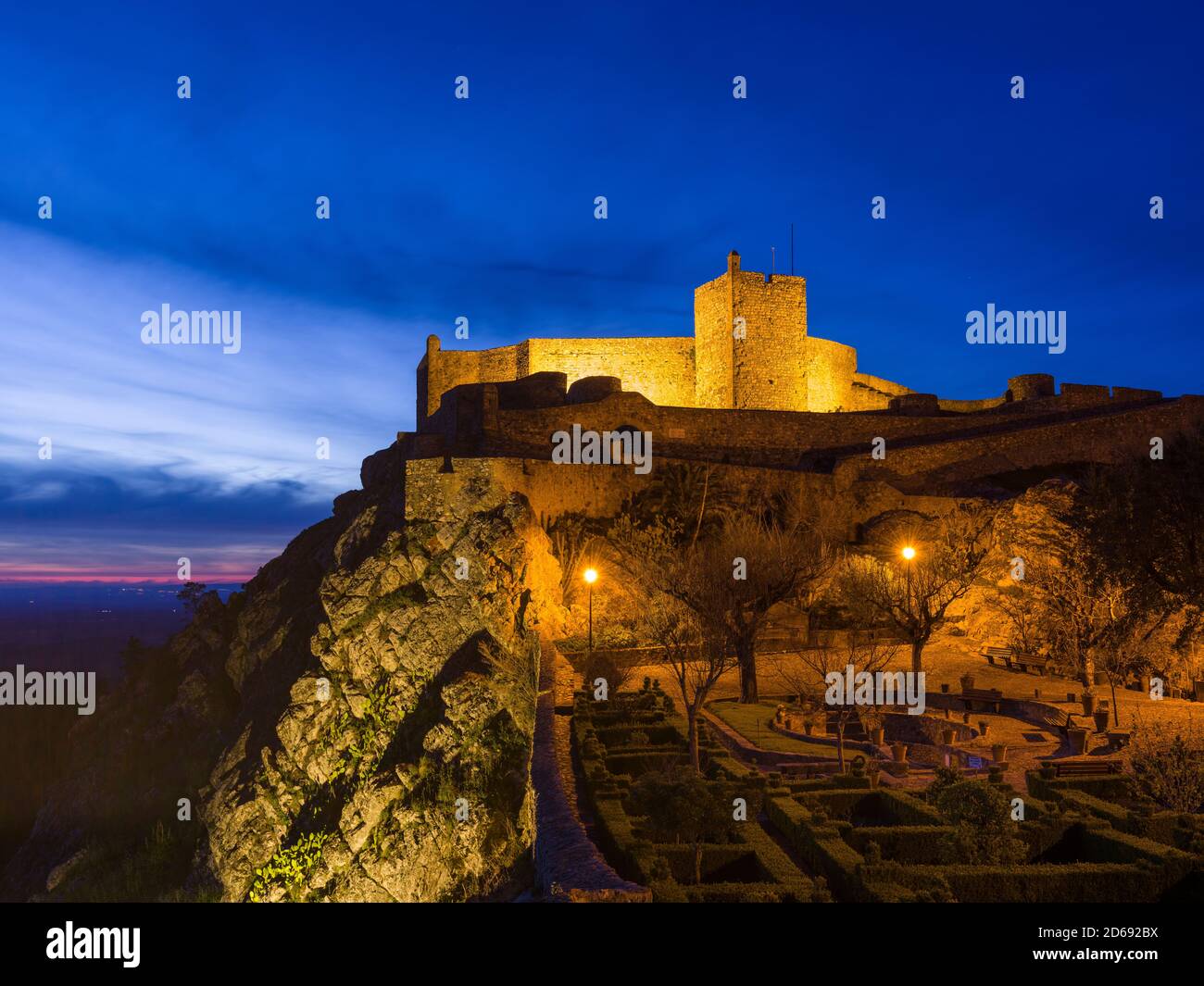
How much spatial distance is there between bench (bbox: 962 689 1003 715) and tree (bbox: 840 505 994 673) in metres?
1.45

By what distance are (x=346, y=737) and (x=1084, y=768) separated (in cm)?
1838

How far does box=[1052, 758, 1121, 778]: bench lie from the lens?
17.1 meters

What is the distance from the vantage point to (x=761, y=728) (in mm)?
21938

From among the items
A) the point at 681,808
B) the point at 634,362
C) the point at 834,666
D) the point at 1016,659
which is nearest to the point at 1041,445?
the point at 1016,659

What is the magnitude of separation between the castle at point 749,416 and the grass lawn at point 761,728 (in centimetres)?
957

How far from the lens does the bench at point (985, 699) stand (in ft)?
76.4

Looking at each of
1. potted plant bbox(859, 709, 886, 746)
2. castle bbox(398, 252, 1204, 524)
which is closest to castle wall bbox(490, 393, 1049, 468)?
castle bbox(398, 252, 1204, 524)

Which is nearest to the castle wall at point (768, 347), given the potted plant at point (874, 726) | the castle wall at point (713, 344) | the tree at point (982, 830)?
the castle wall at point (713, 344)

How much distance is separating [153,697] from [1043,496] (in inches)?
1415

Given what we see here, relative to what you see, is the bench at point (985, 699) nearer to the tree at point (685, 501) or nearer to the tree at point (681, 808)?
the tree at point (685, 501)

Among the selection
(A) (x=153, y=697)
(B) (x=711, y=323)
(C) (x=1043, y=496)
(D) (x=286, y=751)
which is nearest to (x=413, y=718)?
(D) (x=286, y=751)

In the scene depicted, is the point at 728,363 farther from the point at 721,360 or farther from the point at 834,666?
the point at 834,666
